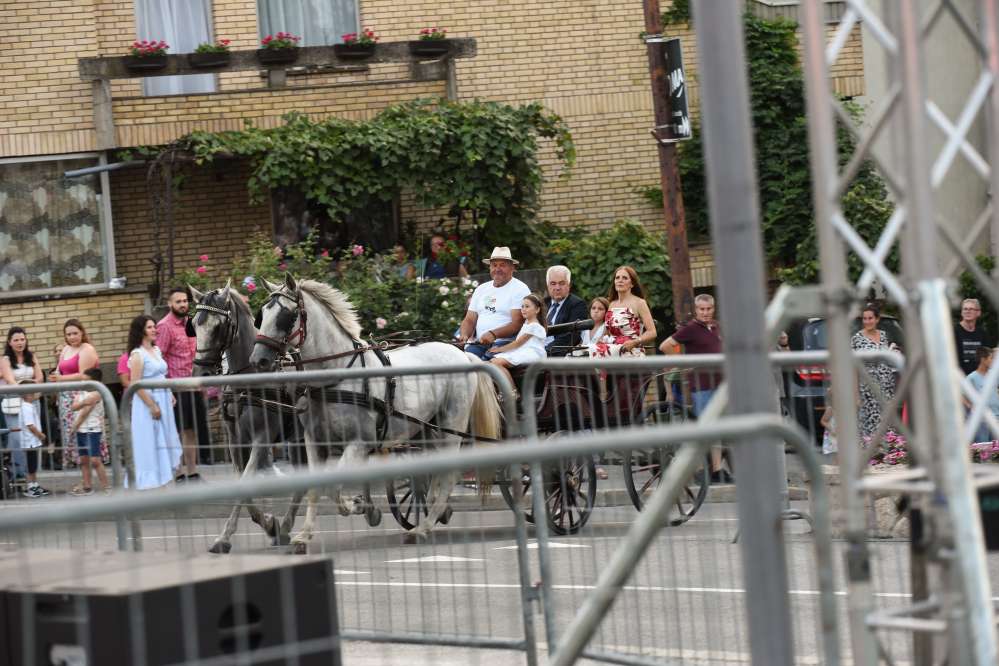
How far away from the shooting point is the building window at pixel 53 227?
2203 cm

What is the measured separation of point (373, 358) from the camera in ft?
42.4

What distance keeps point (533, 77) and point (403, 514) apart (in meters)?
17.4

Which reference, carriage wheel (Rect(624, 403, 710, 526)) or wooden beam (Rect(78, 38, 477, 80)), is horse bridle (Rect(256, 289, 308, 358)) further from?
wooden beam (Rect(78, 38, 477, 80))

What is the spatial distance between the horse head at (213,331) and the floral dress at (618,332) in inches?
134

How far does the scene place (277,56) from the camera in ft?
71.0

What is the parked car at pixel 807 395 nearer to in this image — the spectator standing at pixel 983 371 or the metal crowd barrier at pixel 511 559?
the metal crowd barrier at pixel 511 559

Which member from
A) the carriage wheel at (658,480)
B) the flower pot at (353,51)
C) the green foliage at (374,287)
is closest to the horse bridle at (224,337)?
the green foliage at (374,287)

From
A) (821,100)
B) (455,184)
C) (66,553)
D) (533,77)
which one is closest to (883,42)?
(821,100)

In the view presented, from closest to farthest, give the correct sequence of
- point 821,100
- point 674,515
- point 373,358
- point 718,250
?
point 718,250 → point 821,100 → point 674,515 → point 373,358

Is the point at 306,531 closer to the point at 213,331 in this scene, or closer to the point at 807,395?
the point at 807,395

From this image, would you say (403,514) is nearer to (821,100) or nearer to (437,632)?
(437,632)

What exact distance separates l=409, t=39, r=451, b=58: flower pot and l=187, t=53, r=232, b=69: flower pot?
2561mm

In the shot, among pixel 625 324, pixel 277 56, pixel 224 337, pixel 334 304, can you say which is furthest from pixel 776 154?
pixel 224 337

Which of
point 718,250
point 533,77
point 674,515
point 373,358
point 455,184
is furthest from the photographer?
point 533,77
